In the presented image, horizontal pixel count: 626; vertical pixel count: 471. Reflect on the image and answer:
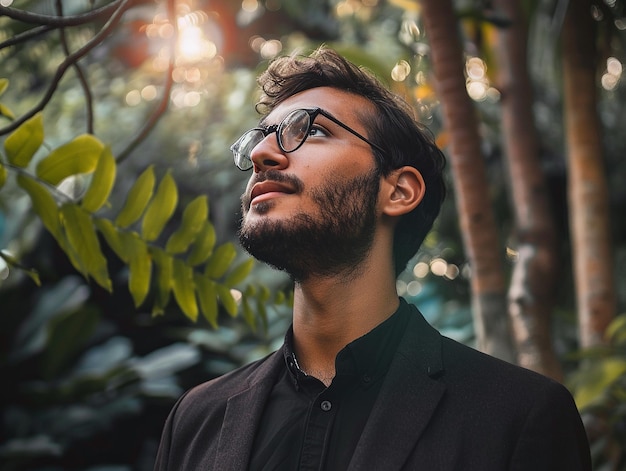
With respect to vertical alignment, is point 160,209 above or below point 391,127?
below

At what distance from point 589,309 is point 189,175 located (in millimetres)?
4072

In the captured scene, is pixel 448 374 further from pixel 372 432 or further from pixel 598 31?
pixel 598 31

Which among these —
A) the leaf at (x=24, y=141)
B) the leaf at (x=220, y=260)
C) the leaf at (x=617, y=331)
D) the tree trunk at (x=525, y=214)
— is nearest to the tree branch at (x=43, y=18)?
the leaf at (x=24, y=141)

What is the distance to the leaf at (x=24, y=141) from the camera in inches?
63.2

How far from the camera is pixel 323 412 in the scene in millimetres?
1546

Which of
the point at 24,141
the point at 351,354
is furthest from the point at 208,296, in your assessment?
the point at 24,141

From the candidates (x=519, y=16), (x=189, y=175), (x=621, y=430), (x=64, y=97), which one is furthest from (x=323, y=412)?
(x=64, y=97)

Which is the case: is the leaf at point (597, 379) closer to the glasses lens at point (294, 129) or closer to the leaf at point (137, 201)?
the glasses lens at point (294, 129)

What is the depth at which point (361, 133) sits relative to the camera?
1.80 meters

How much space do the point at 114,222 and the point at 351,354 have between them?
695 mm

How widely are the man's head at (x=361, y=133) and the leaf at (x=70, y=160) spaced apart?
0.39 meters

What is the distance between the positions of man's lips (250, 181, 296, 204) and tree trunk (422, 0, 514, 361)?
1162 mm

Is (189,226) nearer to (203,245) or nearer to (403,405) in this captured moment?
(203,245)

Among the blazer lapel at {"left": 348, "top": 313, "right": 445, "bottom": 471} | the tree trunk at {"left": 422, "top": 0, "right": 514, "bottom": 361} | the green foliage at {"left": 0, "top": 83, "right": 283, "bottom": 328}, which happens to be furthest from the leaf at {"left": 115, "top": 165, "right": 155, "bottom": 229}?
the tree trunk at {"left": 422, "top": 0, "right": 514, "bottom": 361}
